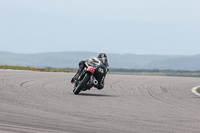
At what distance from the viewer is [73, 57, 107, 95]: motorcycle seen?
15031 mm

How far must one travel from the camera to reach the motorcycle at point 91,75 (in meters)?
15.0

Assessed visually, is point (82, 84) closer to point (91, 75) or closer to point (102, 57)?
point (91, 75)

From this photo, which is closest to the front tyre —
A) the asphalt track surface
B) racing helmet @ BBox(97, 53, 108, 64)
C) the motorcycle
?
the motorcycle

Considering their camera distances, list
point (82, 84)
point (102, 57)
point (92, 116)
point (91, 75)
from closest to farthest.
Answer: point (92, 116) → point (82, 84) → point (91, 75) → point (102, 57)

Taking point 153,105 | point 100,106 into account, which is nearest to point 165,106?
point 153,105

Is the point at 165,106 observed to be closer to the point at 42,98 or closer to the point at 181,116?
the point at 181,116

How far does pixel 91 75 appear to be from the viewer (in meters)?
15.3

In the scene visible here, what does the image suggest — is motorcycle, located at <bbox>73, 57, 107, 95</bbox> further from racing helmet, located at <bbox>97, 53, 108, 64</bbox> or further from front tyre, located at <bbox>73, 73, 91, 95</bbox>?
racing helmet, located at <bbox>97, 53, 108, 64</bbox>

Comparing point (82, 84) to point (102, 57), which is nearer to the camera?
point (82, 84)

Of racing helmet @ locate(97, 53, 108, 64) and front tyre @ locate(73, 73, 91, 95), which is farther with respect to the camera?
racing helmet @ locate(97, 53, 108, 64)

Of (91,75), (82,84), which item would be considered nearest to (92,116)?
(82,84)

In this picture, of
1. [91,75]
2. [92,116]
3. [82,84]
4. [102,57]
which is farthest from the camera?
[102,57]

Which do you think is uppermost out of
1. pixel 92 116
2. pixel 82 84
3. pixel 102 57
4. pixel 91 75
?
pixel 102 57

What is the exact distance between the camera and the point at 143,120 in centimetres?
909
